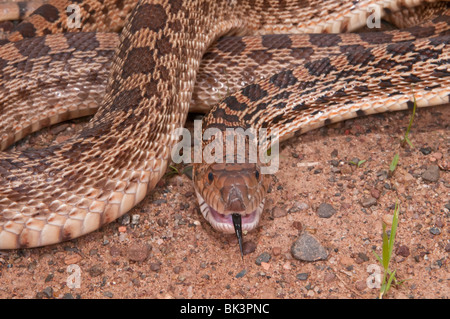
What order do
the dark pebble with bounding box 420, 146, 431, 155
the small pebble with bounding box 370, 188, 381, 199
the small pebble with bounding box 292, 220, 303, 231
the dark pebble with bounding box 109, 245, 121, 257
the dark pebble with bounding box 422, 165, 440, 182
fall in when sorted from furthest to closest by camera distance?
1. the dark pebble with bounding box 420, 146, 431, 155
2. the dark pebble with bounding box 422, 165, 440, 182
3. the small pebble with bounding box 370, 188, 381, 199
4. the small pebble with bounding box 292, 220, 303, 231
5. the dark pebble with bounding box 109, 245, 121, 257

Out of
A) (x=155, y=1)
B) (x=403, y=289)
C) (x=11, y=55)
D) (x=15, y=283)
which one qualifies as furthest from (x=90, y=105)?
(x=403, y=289)

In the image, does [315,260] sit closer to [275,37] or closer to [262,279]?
[262,279]

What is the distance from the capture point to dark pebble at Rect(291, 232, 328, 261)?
15.4 feet

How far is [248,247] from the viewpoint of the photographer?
4863 mm

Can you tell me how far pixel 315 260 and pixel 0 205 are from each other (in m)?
2.71

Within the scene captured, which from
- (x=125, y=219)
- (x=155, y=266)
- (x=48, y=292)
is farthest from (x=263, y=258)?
(x=48, y=292)

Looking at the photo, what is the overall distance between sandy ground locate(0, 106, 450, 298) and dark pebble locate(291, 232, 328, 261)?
60 millimetres

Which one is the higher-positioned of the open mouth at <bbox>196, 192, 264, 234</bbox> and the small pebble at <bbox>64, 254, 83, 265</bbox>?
the open mouth at <bbox>196, 192, 264, 234</bbox>

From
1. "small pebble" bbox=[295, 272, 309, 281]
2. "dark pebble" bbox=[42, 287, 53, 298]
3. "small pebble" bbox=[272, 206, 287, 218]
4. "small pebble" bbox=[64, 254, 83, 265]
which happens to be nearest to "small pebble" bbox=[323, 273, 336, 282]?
"small pebble" bbox=[295, 272, 309, 281]

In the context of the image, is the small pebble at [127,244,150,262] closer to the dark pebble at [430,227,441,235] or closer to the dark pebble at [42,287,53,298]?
the dark pebble at [42,287,53,298]

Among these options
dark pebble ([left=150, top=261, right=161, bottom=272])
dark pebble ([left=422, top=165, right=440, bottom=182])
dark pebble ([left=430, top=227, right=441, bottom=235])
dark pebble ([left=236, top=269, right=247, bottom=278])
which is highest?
dark pebble ([left=422, top=165, right=440, bottom=182])

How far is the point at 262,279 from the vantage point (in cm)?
459

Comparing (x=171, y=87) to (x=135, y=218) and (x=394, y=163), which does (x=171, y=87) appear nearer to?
(x=135, y=218)

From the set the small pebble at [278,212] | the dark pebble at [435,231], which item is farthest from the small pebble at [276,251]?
the dark pebble at [435,231]
